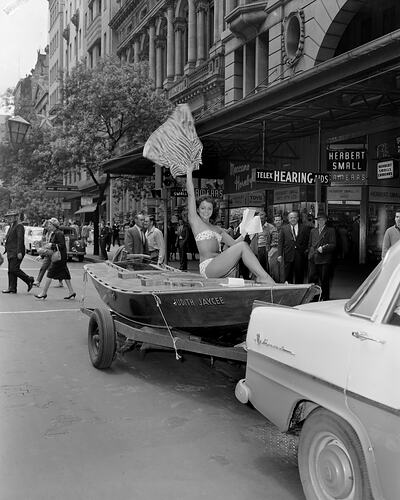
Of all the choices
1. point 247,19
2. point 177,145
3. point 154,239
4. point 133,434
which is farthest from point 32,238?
point 133,434

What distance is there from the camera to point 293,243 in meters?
11.8

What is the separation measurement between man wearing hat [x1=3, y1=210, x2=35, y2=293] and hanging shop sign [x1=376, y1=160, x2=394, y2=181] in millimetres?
10411

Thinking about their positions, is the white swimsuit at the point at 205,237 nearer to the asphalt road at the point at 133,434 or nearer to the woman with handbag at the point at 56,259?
the asphalt road at the point at 133,434

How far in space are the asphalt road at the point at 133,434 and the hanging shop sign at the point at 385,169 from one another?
36.7 feet

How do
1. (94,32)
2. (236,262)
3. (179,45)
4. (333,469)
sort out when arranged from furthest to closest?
(94,32) < (179,45) < (236,262) < (333,469)

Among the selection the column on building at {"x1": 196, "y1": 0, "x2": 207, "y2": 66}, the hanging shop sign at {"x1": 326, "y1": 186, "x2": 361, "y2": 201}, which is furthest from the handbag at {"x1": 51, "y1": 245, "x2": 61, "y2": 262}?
the column on building at {"x1": 196, "y1": 0, "x2": 207, "y2": 66}

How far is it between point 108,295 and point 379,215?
13.7m

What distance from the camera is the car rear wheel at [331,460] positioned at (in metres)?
2.67

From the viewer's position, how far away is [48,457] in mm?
3939

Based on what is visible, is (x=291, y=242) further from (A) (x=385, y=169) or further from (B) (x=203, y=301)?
(B) (x=203, y=301)

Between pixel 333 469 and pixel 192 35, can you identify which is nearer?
pixel 333 469

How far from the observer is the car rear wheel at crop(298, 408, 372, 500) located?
267 cm

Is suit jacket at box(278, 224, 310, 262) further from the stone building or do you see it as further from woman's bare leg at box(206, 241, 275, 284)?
woman's bare leg at box(206, 241, 275, 284)

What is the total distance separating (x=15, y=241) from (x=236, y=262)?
28.8 feet
